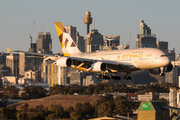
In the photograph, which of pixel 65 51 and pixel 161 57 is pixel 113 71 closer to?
pixel 161 57

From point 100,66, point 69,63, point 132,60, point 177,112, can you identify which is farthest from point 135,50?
point 177,112

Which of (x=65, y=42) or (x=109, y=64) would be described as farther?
(x=65, y=42)

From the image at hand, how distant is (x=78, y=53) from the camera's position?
411 ft

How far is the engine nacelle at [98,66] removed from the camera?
347 ft

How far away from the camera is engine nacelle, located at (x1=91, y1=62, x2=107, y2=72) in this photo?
347 ft

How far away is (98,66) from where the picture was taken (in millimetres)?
106000

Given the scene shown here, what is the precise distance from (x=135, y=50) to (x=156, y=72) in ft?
28.3

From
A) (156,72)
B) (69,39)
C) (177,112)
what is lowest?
(177,112)

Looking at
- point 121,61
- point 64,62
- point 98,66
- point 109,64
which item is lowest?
point 98,66

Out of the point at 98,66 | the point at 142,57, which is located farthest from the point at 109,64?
the point at 142,57

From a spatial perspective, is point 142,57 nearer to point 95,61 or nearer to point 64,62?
point 95,61

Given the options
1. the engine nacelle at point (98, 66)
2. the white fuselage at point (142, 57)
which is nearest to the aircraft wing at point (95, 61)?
the engine nacelle at point (98, 66)

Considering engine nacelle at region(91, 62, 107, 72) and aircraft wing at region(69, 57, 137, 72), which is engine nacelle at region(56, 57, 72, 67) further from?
engine nacelle at region(91, 62, 107, 72)

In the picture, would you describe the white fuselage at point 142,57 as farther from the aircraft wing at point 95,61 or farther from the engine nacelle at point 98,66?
the engine nacelle at point 98,66
